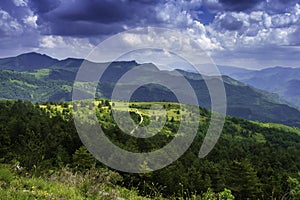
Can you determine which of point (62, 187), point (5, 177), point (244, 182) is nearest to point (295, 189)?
point (62, 187)

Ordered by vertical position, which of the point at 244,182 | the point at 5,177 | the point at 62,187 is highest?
the point at 5,177

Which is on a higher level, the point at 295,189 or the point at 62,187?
the point at 62,187

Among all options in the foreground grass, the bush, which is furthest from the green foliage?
the bush

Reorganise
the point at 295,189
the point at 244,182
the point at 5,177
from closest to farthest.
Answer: the point at 5,177 < the point at 295,189 < the point at 244,182

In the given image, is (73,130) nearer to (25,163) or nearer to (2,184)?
(25,163)

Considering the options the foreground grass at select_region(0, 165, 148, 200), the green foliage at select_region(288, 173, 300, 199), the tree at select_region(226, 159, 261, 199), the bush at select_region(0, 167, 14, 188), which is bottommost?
the tree at select_region(226, 159, 261, 199)

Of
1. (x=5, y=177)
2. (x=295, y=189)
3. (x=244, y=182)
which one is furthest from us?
(x=244, y=182)

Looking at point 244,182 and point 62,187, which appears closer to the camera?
point 62,187

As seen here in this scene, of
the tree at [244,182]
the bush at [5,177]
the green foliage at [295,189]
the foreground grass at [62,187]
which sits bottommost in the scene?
the tree at [244,182]

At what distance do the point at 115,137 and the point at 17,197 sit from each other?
270ft

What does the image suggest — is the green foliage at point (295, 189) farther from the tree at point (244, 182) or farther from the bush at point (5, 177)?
the tree at point (244, 182)

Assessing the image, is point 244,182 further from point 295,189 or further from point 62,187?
point 62,187

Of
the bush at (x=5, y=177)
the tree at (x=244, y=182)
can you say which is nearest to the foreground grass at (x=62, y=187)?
the bush at (x=5, y=177)

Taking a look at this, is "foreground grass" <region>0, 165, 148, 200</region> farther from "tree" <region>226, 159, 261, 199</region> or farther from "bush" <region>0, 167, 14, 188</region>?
"tree" <region>226, 159, 261, 199</region>
